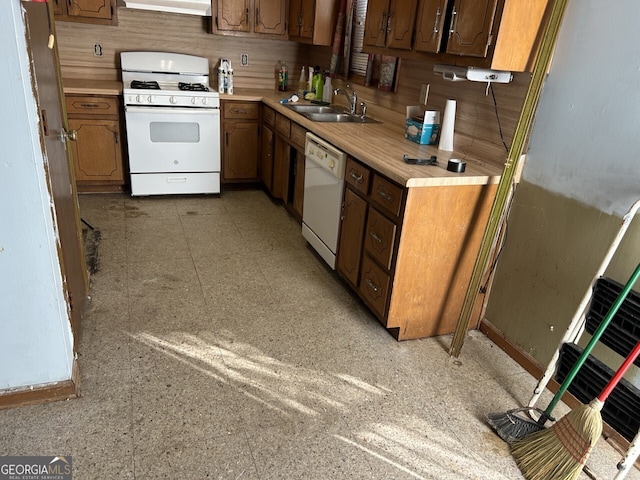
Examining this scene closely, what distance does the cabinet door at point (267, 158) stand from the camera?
13.5 ft

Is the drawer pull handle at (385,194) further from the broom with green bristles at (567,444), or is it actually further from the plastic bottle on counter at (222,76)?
the plastic bottle on counter at (222,76)

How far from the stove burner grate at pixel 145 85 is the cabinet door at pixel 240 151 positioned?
0.66 m

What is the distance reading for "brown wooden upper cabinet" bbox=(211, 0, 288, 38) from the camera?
4133mm

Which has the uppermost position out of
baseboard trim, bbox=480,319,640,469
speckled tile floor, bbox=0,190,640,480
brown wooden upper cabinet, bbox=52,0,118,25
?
brown wooden upper cabinet, bbox=52,0,118,25

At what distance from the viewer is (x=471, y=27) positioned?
217cm

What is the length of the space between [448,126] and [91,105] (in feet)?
9.30

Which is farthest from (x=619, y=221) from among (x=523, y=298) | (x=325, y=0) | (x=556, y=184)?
(x=325, y=0)

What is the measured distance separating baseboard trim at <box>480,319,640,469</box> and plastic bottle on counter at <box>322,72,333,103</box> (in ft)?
7.85

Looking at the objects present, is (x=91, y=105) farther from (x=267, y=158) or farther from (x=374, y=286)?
(x=374, y=286)

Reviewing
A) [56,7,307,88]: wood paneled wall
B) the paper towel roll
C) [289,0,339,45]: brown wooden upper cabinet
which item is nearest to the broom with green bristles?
the paper towel roll

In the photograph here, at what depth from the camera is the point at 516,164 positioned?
6.95 ft

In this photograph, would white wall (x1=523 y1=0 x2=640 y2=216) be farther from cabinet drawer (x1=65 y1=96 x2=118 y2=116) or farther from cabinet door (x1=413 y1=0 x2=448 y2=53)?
cabinet drawer (x1=65 y1=96 x2=118 y2=116)

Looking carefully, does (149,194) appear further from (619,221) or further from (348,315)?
(619,221)

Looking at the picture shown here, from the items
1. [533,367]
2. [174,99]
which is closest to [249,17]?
[174,99]
